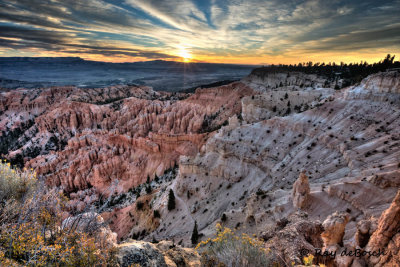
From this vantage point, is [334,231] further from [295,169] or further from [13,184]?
[295,169]

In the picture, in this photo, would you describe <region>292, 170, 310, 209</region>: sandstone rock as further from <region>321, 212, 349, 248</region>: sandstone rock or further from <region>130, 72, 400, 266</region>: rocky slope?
<region>321, 212, 349, 248</region>: sandstone rock

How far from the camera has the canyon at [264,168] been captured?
760cm

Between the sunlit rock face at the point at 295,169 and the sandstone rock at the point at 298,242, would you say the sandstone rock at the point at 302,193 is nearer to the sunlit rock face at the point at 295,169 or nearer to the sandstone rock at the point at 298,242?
the sunlit rock face at the point at 295,169

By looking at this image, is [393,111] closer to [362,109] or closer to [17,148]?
[362,109]

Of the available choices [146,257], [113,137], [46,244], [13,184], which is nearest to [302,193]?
[146,257]

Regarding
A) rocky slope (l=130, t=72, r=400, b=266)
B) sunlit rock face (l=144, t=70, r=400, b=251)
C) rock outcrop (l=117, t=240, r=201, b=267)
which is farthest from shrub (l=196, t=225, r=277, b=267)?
sunlit rock face (l=144, t=70, r=400, b=251)

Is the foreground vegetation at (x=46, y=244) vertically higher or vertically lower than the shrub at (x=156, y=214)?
higher

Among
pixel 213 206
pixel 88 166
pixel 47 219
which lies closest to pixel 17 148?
pixel 88 166

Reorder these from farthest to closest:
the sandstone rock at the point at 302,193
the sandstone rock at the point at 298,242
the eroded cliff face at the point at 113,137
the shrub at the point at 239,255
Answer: the eroded cliff face at the point at 113,137 < the sandstone rock at the point at 302,193 < the sandstone rock at the point at 298,242 < the shrub at the point at 239,255

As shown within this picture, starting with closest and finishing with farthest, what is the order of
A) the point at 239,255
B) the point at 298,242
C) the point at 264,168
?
the point at 239,255 < the point at 298,242 < the point at 264,168

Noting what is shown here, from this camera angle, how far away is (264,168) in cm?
2338

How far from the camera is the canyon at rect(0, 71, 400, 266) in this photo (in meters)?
7.60

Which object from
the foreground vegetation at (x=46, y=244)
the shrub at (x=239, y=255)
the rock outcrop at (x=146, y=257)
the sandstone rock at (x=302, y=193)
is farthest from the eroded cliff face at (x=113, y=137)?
the shrub at (x=239, y=255)

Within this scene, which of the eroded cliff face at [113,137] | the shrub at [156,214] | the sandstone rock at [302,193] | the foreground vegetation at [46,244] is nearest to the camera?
the foreground vegetation at [46,244]
